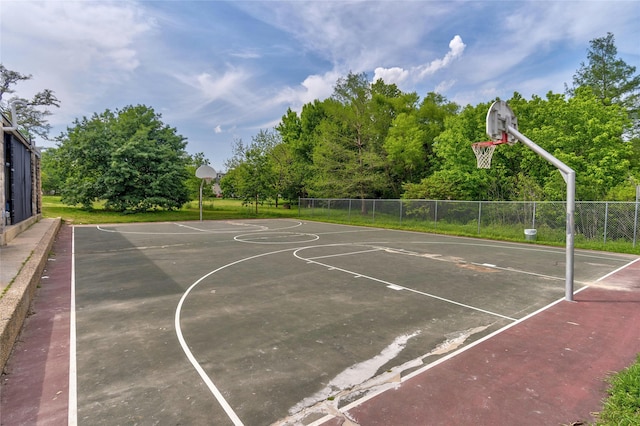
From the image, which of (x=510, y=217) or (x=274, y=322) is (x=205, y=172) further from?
(x=274, y=322)

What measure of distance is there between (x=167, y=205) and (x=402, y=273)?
2696 cm

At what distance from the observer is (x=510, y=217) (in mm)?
17094

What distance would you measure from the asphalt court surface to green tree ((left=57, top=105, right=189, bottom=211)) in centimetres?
1958

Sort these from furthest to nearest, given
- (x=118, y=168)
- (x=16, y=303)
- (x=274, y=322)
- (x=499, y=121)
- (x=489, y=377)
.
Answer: (x=118, y=168) < (x=499, y=121) < (x=274, y=322) < (x=16, y=303) < (x=489, y=377)

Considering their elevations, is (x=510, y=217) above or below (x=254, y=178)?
below

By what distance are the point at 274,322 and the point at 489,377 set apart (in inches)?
123

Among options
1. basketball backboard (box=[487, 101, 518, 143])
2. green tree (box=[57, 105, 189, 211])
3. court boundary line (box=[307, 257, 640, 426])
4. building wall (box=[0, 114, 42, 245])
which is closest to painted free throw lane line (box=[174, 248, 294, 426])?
court boundary line (box=[307, 257, 640, 426])

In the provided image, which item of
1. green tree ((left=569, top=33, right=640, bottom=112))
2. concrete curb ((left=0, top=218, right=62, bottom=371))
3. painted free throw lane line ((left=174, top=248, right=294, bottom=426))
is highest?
green tree ((left=569, top=33, right=640, bottom=112))

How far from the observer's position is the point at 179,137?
34.3m

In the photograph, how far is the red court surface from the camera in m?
3.16

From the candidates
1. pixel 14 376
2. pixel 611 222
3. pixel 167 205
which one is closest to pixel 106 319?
pixel 14 376

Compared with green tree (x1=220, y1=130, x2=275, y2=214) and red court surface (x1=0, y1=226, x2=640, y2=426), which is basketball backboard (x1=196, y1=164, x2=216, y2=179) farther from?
red court surface (x1=0, y1=226, x2=640, y2=426)

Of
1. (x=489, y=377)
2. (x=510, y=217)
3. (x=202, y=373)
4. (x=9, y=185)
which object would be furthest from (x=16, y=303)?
(x=510, y=217)

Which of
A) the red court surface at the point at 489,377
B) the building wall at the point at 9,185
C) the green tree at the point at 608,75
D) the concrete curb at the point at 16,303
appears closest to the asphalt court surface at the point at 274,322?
the red court surface at the point at 489,377
